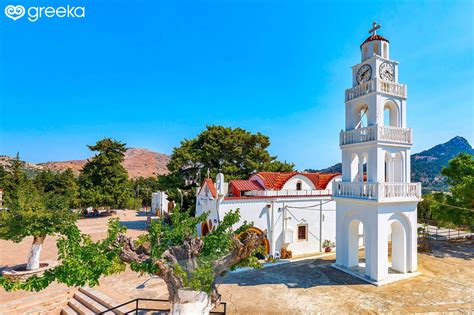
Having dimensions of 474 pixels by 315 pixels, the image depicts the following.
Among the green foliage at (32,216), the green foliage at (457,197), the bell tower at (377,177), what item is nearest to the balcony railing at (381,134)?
the bell tower at (377,177)

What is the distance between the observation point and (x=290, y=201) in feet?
56.9

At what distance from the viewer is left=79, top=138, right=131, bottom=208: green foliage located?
3116cm

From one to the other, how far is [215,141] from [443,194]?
20.7m

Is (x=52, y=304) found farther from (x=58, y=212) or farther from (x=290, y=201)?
(x=290, y=201)

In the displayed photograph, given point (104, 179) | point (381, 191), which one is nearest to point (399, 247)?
point (381, 191)

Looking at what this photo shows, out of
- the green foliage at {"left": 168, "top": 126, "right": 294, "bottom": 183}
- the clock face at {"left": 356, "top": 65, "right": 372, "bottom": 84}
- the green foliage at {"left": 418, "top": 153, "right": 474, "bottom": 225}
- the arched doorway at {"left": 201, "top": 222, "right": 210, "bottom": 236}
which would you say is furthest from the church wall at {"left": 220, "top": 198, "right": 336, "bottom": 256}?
the green foliage at {"left": 168, "top": 126, "right": 294, "bottom": 183}

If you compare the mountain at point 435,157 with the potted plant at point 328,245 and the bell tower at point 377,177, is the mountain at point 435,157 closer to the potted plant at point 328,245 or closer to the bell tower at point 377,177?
the potted plant at point 328,245

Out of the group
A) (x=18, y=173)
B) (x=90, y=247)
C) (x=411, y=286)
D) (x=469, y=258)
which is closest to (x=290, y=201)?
(x=411, y=286)

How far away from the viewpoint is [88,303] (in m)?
10.9

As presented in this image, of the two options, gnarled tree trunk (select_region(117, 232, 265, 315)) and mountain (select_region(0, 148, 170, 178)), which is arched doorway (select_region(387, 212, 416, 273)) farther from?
mountain (select_region(0, 148, 170, 178))

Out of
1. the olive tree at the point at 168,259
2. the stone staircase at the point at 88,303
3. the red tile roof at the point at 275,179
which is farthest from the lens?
the red tile roof at the point at 275,179

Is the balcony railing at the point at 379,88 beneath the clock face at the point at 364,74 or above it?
beneath

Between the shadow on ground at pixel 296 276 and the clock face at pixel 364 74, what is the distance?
921 cm

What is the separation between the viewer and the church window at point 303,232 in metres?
17.8
